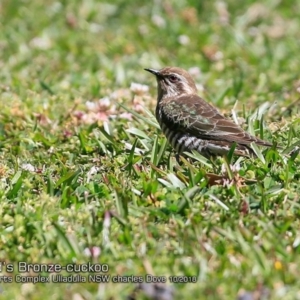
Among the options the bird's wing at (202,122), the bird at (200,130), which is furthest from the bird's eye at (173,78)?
the bird's wing at (202,122)

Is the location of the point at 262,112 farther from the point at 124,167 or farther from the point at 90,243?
the point at 90,243

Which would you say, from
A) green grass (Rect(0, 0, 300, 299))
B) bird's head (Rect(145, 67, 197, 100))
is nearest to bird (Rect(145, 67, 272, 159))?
green grass (Rect(0, 0, 300, 299))

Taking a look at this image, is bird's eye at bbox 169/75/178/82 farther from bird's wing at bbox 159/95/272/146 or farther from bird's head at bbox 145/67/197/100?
bird's wing at bbox 159/95/272/146

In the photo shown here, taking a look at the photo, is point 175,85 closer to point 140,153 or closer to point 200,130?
point 200,130

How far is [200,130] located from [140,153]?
61cm

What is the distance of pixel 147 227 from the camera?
222 inches

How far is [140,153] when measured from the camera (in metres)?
7.28

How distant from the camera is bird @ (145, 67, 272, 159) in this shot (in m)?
7.12

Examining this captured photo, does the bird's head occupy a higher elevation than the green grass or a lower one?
higher

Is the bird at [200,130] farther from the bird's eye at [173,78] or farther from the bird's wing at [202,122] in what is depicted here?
the bird's eye at [173,78]

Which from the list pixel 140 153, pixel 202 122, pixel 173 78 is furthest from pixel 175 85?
pixel 140 153

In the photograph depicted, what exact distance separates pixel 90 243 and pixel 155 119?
305cm

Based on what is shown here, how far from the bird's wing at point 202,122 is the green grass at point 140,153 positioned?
0.79 ft

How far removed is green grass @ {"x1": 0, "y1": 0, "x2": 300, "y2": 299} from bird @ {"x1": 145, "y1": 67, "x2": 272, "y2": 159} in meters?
0.14
